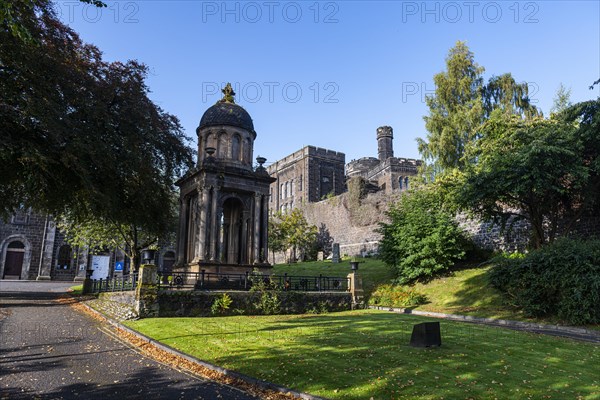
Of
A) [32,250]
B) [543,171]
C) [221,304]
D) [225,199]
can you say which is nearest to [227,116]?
[225,199]

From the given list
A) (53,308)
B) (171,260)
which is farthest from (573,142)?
(171,260)

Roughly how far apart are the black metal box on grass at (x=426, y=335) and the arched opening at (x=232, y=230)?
46.9 feet

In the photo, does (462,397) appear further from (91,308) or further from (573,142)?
(573,142)

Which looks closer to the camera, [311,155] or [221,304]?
[221,304]

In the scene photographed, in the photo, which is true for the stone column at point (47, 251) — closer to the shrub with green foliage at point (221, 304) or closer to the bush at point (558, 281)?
the shrub with green foliage at point (221, 304)

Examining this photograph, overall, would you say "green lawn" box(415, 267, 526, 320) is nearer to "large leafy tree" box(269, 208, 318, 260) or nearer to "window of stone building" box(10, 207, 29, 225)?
"large leafy tree" box(269, 208, 318, 260)

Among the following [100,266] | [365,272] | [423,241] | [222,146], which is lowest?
[365,272]

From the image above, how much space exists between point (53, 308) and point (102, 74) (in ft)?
39.4

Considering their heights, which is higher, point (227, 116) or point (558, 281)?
point (227, 116)

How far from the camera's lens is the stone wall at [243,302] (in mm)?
15464

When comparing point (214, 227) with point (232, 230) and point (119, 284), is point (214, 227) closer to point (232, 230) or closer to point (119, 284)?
point (232, 230)

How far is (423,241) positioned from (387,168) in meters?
37.1

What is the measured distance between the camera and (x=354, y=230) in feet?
149

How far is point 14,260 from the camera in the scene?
4372cm
